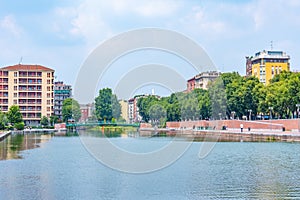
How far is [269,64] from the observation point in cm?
10594

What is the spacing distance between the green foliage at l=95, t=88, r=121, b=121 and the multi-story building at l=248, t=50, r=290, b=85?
36.3m

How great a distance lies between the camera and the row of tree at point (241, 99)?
6059cm

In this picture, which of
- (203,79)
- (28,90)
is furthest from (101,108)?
(203,79)

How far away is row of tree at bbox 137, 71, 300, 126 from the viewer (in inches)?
2386

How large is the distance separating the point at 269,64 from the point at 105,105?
42.2 metres

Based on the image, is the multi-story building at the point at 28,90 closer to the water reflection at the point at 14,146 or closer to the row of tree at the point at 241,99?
the row of tree at the point at 241,99

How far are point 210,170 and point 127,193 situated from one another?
7085mm

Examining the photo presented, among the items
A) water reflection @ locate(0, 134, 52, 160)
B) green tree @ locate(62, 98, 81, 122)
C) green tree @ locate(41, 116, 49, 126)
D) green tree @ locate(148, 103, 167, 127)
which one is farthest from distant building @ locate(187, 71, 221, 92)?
water reflection @ locate(0, 134, 52, 160)

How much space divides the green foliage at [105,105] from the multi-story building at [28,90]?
21168 millimetres

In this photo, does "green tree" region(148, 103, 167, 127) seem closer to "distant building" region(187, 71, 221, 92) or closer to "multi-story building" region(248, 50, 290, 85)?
"distant building" region(187, 71, 221, 92)

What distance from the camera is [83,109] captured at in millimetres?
155625

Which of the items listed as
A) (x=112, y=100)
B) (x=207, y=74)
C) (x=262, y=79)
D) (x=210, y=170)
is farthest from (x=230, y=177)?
(x=112, y=100)

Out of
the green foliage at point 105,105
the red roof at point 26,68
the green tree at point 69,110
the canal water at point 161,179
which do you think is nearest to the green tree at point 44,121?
the red roof at point 26,68

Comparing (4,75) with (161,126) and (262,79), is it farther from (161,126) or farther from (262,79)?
(262,79)
